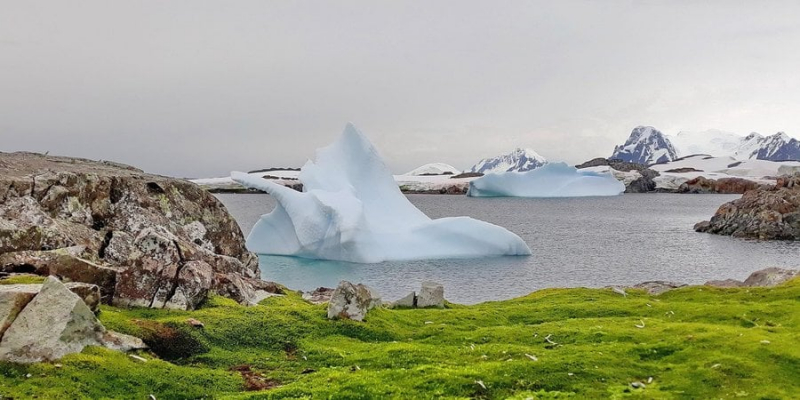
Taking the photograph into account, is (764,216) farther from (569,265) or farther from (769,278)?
(769,278)

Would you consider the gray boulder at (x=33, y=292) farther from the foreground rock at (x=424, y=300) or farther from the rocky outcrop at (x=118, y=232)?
the foreground rock at (x=424, y=300)

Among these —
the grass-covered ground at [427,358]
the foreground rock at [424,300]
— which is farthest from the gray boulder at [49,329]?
the foreground rock at [424,300]

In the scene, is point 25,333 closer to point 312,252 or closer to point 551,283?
point 551,283

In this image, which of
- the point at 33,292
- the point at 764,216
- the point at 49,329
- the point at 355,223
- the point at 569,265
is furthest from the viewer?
the point at 764,216

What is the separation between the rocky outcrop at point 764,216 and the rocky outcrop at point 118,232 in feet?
228

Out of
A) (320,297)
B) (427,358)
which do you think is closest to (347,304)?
(427,358)

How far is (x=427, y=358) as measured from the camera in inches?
650

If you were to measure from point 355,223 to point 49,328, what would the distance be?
40945 mm

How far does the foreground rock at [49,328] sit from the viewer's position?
40.6 ft

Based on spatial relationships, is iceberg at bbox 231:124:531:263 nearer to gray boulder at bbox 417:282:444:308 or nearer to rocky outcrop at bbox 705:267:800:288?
rocky outcrop at bbox 705:267:800:288

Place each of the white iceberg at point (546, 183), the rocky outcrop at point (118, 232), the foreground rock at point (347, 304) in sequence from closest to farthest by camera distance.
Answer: the rocky outcrop at point (118, 232) < the foreground rock at point (347, 304) < the white iceberg at point (546, 183)

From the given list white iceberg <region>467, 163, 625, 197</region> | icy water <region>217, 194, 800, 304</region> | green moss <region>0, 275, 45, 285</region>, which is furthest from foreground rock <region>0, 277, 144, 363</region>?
white iceberg <region>467, 163, 625, 197</region>

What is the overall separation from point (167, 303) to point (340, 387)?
27.4 ft

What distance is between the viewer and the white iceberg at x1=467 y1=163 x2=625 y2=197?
522ft
